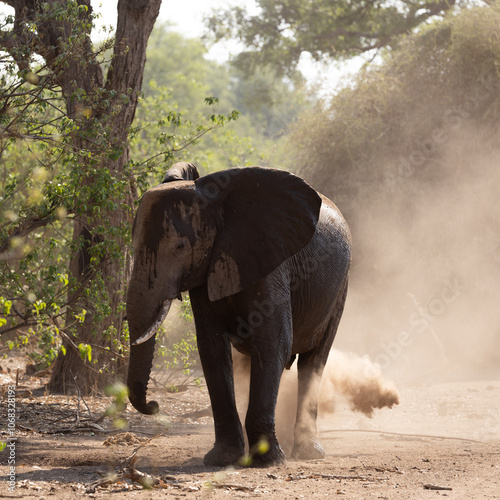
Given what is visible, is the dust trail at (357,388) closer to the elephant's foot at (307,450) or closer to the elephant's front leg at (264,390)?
the elephant's foot at (307,450)

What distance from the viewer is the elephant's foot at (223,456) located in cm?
616

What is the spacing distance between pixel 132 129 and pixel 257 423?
15.4ft

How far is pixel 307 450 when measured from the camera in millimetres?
6930

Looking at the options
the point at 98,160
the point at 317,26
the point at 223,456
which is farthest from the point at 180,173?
the point at 317,26

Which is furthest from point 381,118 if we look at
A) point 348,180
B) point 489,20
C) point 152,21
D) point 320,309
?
point 320,309

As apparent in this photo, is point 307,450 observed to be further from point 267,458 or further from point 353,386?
point 353,386

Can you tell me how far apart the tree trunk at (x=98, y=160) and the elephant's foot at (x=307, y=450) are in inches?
108

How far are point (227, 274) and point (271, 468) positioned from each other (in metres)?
1.56

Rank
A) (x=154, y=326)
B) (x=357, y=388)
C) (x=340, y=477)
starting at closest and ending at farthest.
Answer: (x=154, y=326), (x=340, y=477), (x=357, y=388)

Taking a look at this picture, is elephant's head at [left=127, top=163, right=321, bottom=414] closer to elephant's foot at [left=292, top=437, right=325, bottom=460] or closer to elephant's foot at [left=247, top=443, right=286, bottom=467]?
elephant's foot at [left=247, top=443, right=286, bottom=467]

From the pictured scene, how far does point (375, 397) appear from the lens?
31.1ft

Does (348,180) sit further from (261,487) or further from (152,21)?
(261,487)

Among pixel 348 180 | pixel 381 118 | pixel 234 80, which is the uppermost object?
pixel 234 80

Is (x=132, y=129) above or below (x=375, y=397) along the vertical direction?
above
